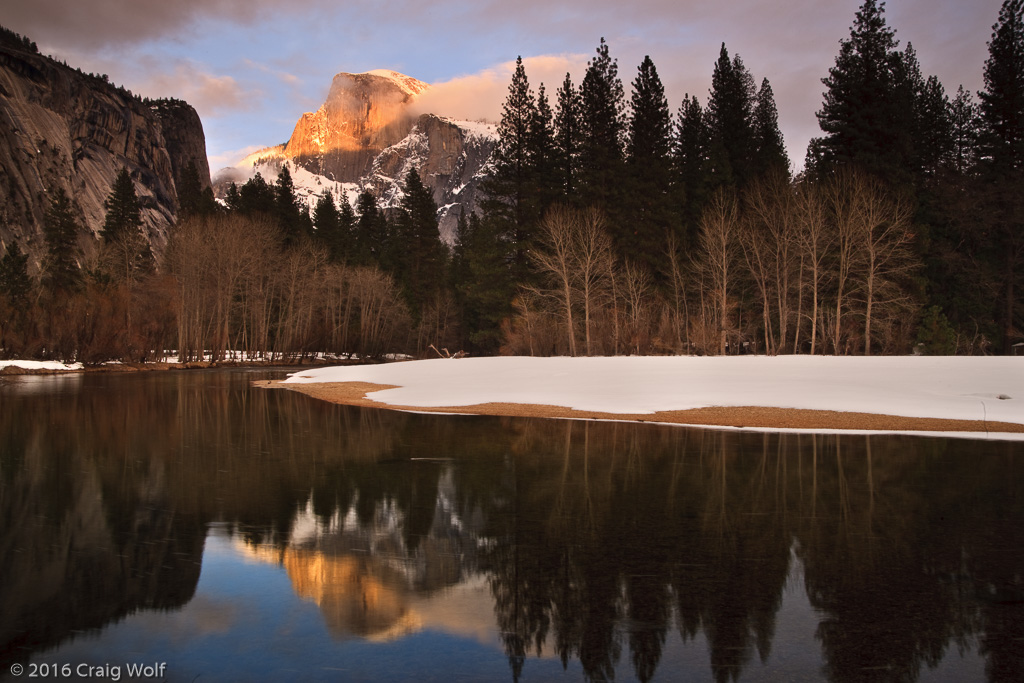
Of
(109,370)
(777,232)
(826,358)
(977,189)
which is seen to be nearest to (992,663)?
(826,358)

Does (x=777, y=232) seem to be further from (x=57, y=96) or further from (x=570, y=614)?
(x=57, y=96)

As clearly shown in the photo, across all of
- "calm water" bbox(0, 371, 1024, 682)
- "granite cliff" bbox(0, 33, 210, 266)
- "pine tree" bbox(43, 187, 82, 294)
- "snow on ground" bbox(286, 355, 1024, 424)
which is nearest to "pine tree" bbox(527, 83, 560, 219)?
"snow on ground" bbox(286, 355, 1024, 424)

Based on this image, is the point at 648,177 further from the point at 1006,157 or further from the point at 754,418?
the point at 754,418

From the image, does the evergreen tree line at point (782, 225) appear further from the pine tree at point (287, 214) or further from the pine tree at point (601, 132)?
the pine tree at point (287, 214)

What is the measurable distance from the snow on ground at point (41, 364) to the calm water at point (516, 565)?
35152mm

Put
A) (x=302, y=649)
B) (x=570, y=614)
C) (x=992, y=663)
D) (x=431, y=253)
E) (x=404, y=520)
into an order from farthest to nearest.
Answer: (x=431, y=253) → (x=404, y=520) → (x=570, y=614) → (x=302, y=649) → (x=992, y=663)

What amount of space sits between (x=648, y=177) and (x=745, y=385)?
31592mm

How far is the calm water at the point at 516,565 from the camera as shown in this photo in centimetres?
441

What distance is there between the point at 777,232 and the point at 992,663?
4083 cm

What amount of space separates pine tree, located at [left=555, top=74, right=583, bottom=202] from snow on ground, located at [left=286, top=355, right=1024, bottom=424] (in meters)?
22.7

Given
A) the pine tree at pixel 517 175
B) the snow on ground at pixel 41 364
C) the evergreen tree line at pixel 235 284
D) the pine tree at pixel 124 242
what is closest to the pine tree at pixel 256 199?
the evergreen tree line at pixel 235 284

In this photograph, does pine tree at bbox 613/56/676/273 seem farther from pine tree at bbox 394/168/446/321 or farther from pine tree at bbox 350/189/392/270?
pine tree at bbox 350/189/392/270

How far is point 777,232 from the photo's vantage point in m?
41.7

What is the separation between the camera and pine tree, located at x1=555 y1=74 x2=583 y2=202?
160 feet
